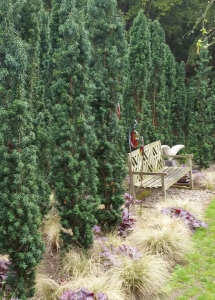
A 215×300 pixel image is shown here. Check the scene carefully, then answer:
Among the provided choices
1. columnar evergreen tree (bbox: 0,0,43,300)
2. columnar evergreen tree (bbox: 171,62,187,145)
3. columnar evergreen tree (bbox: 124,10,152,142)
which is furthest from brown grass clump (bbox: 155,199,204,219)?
columnar evergreen tree (bbox: 171,62,187,145)

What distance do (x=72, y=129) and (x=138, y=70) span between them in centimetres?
488

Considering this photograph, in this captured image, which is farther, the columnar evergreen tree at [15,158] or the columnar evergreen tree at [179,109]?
the columnar evergreen tree at [179,109]

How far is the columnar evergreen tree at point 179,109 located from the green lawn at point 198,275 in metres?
6.60

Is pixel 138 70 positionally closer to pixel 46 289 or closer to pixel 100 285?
pixel 100 285

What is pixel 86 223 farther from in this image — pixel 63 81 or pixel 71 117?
pixel 63 81

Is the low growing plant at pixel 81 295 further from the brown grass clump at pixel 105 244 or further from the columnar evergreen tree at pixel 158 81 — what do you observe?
the columnar evergreen tree at pixel 158 81

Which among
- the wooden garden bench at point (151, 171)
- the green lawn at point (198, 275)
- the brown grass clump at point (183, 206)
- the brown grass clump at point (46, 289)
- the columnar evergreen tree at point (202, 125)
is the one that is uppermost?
the columnar evergreen tree at point (202, 125)

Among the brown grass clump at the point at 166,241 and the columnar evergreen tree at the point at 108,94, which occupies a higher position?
the columnar evergreen tree at the point at 108,94

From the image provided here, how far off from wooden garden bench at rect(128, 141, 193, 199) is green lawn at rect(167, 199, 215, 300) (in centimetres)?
155

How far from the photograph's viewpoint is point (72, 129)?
14.4 ft

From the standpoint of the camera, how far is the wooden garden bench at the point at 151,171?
699 centimetres

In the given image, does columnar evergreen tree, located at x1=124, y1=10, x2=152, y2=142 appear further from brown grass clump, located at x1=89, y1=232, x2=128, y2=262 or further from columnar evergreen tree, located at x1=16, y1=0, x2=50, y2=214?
brown grass clump, located at x1=89, y1=232, x2=128, y2=262

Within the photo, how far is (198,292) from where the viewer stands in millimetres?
4305

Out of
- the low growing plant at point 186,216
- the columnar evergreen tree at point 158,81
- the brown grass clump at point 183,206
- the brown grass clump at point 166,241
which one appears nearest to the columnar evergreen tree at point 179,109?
the columnar evergreen tree at point 158,81
